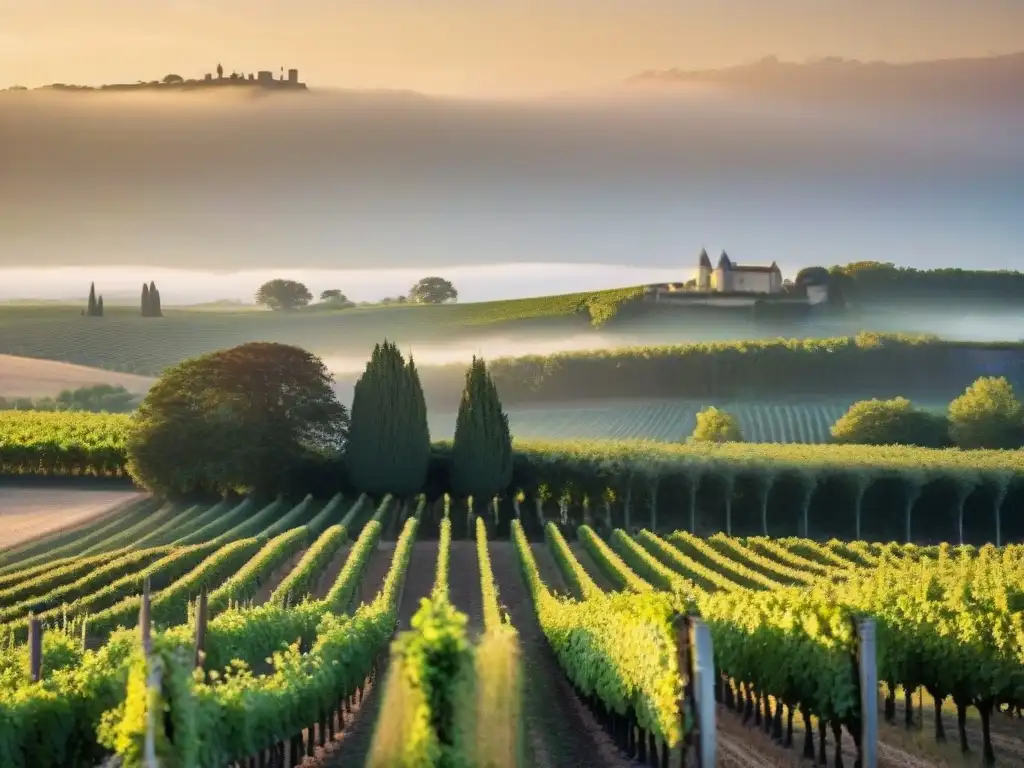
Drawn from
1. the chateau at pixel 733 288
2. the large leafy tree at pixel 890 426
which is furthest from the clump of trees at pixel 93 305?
the large leafy tree at pixel 890 426

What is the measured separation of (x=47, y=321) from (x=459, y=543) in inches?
2917

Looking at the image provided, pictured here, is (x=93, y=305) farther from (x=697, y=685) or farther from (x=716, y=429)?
(x=697, y=685)

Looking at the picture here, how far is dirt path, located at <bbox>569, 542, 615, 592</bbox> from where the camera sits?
39.6 metres

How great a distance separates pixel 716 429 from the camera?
86812 millimetres

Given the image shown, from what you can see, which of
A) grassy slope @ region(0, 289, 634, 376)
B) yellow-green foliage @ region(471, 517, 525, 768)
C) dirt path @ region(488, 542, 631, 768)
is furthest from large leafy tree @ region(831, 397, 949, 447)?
yellow-green foliage @ region(471, 517, 525, 768)

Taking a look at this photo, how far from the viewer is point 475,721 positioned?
512 inches

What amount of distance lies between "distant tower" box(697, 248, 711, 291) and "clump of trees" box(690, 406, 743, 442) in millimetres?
41549

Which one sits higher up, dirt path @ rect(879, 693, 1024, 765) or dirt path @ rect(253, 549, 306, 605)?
dirt path @ rect(253, 549, 306, 605)

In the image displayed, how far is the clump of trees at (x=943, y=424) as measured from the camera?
85250mm

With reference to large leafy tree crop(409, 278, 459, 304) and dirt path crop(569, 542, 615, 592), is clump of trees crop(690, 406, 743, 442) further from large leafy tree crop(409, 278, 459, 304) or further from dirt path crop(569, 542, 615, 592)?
large leafy tree crop(409, 278, 459, 304)

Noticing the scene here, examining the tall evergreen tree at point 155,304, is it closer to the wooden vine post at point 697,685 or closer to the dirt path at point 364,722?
the dirt path at point 364,722

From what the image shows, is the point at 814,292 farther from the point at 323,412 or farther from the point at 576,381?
the point at 323,412

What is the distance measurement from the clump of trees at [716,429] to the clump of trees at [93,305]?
180 ft

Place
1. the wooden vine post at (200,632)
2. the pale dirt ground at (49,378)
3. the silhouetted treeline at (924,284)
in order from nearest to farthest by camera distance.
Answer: the wooden vine post at (200,632)
the pale dirt ground at (49,378)
the silhouetted treeline at (924,284)
